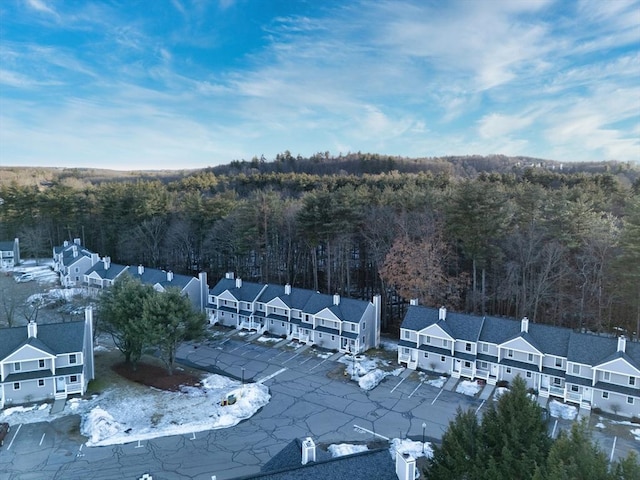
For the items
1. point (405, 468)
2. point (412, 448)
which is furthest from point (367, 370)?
point (405, 468)

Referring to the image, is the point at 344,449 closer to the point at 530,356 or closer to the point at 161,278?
the point at 530,356

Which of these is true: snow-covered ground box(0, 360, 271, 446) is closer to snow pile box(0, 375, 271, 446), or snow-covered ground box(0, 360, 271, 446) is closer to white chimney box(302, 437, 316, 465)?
snow pile box(0, 375, 271, 446)

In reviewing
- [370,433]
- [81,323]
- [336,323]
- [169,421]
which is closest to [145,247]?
[81,323]

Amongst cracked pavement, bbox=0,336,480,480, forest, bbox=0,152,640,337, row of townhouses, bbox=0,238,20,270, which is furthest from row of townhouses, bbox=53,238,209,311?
cracked pavement, bbox=0,336,480,480

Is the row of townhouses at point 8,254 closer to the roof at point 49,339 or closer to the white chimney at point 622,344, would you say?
the roof at point 49,339

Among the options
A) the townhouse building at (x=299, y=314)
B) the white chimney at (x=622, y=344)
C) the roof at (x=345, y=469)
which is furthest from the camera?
the townhouse building at (x=299, y=314)

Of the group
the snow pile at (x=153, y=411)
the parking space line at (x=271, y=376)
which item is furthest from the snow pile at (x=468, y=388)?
the snow pile at (x=153, y=411)

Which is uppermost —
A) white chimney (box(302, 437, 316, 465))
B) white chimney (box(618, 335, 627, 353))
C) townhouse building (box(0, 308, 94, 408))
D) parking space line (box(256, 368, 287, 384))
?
white chimney (box(618, 335, 627, 353))
